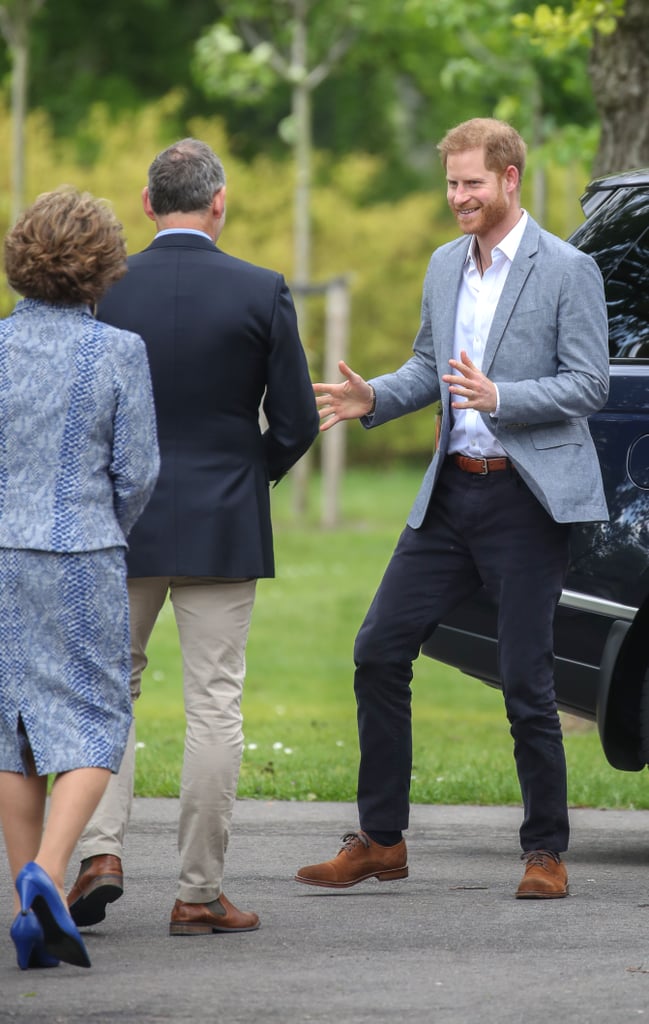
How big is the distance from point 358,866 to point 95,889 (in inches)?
37.3

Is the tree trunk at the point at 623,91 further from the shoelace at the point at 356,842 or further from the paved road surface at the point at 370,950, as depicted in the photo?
the shoelace at the point at 356,842

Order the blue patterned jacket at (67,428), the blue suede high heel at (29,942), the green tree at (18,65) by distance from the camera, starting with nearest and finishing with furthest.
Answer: the blue suede high heel at (29,942), the blue patterned jacket at (67,428), the green tree at (18,65)

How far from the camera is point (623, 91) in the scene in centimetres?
959

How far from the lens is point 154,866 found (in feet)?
17.9

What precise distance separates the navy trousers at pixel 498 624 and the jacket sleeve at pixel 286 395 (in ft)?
2.00

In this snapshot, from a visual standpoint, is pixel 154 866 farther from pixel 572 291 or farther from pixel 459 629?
pixel 572 291

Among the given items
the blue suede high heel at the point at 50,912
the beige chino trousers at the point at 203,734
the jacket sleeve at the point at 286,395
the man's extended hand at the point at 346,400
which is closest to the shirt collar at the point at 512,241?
the man's extended hand at the point at 346,400

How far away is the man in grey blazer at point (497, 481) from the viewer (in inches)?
195

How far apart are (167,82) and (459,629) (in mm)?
39002

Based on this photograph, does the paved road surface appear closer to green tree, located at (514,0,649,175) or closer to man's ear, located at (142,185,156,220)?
man's ear, located at (142,185,156,220)

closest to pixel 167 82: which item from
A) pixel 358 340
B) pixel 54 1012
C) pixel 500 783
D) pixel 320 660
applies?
pixel 358 340

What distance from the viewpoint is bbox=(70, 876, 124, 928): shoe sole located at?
4.49 meters

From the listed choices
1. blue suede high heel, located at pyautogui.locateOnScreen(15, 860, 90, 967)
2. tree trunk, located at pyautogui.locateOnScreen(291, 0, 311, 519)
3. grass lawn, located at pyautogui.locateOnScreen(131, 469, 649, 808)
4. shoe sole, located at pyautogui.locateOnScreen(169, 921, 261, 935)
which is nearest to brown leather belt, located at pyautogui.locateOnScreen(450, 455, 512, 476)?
shoe sole, located at pyautogui.locateOnScreen(169, 921, 261, 935)

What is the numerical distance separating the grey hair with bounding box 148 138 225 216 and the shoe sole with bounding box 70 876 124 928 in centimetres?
169
